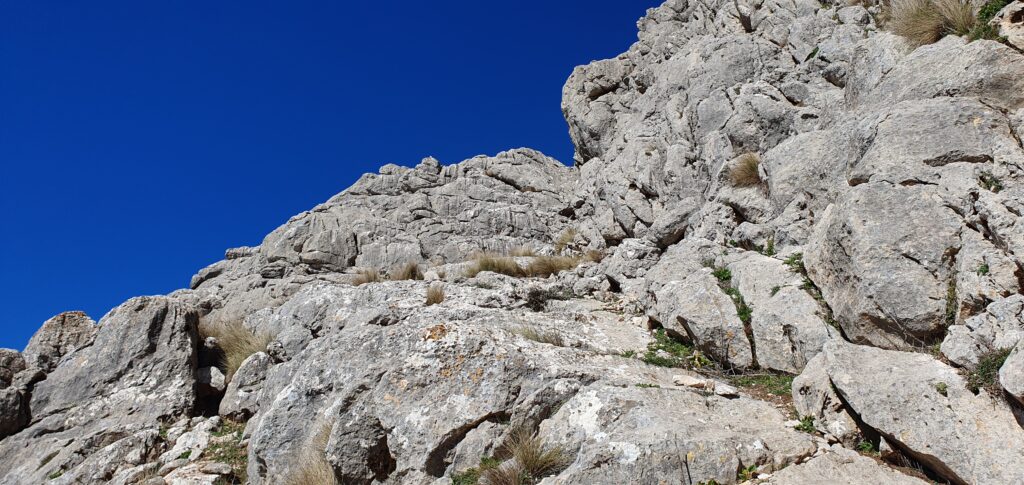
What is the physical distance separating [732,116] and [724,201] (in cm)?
368

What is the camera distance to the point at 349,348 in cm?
1046

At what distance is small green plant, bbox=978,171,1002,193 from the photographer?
7.62m

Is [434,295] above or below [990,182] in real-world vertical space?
above

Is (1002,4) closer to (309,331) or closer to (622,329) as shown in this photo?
(622,329)

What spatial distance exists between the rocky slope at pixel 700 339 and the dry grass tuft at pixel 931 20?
0.32m

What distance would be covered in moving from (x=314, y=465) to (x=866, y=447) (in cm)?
741

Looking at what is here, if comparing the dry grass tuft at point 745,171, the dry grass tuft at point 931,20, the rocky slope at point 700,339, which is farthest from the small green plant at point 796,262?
Answer: the dry grass tuft at point 931,20

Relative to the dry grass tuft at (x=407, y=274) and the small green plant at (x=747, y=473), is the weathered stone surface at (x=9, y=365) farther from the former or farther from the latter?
the small green plant at (x=747, y=473)

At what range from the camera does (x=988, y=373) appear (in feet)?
18.9

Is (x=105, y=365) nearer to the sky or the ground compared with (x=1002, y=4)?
nearer to the sky

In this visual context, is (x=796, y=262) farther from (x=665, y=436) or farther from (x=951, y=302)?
(x=665, y=436)

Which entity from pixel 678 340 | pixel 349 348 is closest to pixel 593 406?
pixel 678 340

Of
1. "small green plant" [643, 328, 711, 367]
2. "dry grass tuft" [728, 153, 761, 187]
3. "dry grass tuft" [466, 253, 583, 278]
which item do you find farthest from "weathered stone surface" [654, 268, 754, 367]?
"dry grass tuft" [466, 253, 583, 278]

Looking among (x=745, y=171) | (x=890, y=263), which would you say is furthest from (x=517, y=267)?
(x=890, y=263)
